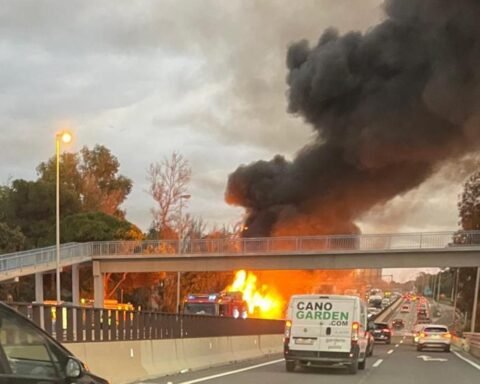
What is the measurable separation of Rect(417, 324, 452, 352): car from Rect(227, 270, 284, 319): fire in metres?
24.7

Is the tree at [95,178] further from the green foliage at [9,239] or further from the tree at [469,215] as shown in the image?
the tree at [469,215]

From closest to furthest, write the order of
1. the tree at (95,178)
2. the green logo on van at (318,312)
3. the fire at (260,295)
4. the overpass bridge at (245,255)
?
the green logo on van at (318,312), the overpass bridge at (245,255), the fire at (260,295), the tree at (95,178)

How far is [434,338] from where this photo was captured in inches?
1400

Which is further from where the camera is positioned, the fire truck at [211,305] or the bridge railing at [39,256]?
the bridge railing at [39,256]

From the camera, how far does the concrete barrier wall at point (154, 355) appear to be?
13195 millimetres

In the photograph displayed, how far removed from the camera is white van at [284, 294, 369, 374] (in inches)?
734

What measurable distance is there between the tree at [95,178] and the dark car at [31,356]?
82.6m

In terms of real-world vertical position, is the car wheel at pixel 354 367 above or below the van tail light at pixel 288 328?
below

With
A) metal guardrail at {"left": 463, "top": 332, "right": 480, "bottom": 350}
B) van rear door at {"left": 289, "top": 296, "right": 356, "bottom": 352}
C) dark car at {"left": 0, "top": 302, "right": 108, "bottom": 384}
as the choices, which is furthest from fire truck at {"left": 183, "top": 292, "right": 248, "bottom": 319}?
dark car at {"left": 0, "top": 302, "right": 108, "bottom": 384}

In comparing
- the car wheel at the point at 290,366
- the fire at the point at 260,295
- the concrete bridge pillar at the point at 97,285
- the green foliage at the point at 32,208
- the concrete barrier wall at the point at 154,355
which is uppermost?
the green foliage at the point at 32,208

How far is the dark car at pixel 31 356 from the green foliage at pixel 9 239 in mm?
59924

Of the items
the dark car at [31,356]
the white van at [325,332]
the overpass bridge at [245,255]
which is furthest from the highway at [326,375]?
the overpass bridge at [245,255]

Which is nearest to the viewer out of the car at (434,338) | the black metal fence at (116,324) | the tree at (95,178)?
the black metal fence at (116,324)

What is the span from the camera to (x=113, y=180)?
346ft
